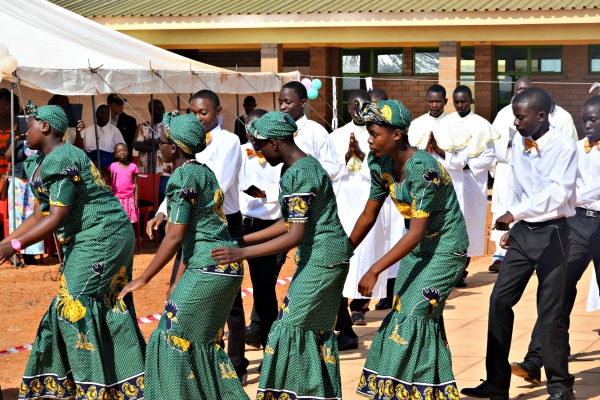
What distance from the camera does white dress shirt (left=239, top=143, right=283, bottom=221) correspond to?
27.8 feet

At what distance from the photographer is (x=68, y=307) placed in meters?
6.75

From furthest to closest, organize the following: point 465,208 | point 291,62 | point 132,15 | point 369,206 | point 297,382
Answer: point 291,62 < point 132,15 < point 465,208 < point 369,206 < point 297,382

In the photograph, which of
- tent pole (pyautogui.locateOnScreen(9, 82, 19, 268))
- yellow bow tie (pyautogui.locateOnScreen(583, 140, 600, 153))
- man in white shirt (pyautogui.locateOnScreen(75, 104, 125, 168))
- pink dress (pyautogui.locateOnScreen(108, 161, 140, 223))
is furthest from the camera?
man in white shirt (pyautogui.locateOnScreen(75, 104, 125, 168))

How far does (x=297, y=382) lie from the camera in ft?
20.0

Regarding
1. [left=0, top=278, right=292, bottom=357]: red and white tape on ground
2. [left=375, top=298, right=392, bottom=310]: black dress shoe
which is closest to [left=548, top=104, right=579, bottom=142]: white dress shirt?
[left=375, top=298, right=392, bottom=310]: black dress shoe

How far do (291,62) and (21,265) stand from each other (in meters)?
15.0

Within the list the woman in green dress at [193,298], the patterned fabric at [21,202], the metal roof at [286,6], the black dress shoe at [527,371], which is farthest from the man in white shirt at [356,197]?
the metal roof at [286,6]

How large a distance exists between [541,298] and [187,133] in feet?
7.73

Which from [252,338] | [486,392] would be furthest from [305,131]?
[486,392]

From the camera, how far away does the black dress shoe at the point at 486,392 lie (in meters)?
7.02

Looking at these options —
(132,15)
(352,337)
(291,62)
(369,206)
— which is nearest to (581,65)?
(291,62)

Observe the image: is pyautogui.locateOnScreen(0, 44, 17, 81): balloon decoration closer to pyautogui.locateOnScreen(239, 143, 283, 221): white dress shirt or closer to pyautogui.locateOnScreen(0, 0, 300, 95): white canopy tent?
pyautogui.locateOnScreen(0, 0, 300, 95): white canopy tent

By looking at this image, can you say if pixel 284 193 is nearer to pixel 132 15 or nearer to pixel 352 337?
pixel 352 337

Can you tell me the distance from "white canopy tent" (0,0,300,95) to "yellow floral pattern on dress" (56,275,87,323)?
7.11m
